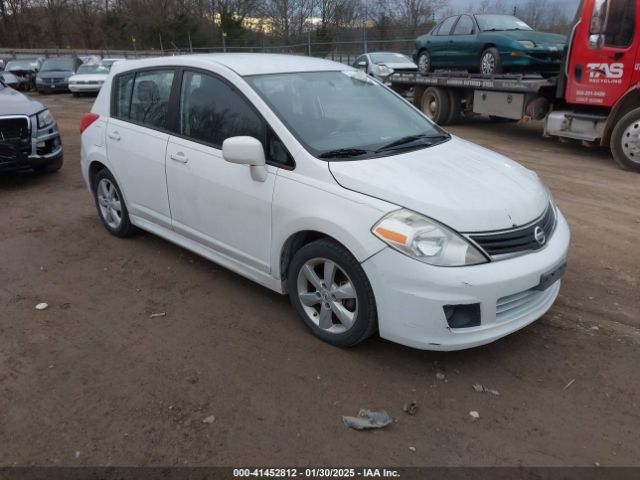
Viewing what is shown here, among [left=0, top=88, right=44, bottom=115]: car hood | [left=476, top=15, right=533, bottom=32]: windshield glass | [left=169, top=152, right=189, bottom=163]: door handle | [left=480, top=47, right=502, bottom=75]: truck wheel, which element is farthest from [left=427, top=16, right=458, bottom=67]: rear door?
[left=169, top=152, right=189, bottom=163]: door handle

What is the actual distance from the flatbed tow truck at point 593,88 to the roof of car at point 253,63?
554 cm

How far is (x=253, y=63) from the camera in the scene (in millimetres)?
4113

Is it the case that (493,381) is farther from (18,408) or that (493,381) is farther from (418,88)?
(418,88)

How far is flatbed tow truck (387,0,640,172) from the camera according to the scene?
25.9ft

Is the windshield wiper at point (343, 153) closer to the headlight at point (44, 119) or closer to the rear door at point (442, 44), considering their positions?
the headlight at point (44, 119)

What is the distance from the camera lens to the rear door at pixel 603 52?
25.7ft

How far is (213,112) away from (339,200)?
144 cm

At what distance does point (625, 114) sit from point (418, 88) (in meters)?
6.25

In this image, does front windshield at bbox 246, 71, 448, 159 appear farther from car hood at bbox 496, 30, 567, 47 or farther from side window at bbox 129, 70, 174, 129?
car hood at bbox 496, 30, 567, 47

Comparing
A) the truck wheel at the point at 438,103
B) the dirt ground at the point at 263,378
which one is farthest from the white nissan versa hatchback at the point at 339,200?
the truck wheel at the point at 438,103

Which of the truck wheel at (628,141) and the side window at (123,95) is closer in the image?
the side window at (123,95)

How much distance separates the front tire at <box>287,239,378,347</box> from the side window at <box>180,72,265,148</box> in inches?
36.4

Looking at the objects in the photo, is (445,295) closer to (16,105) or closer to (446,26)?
(16,105)

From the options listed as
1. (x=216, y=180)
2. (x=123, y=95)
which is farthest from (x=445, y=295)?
(x=123, y=95)
